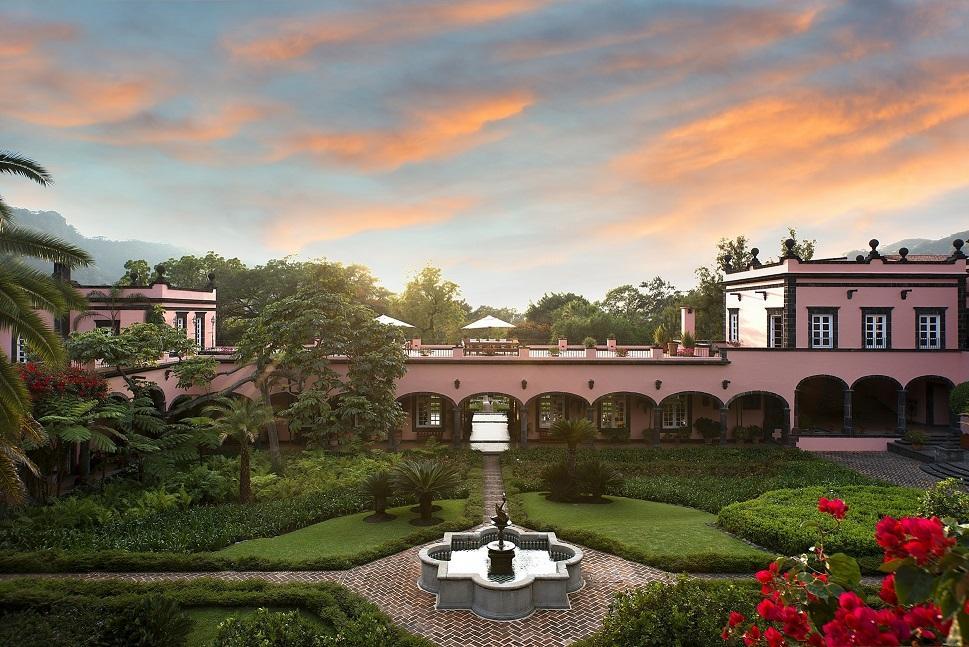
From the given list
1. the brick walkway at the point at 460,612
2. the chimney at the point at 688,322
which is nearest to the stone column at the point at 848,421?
the chimney at the point at 688,322

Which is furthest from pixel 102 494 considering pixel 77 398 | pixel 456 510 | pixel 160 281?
pixel 160 281

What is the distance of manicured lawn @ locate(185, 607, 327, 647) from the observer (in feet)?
33.6

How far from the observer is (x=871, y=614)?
354 centimetres

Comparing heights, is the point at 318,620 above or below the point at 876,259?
below

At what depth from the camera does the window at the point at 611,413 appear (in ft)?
98.8

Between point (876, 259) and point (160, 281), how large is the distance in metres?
38.8

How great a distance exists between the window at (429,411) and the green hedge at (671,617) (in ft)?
67.4

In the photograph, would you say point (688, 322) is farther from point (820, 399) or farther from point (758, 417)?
point (820, 399)

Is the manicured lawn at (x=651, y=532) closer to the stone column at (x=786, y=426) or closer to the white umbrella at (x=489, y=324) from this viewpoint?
the stone column at (x=786, y=426)

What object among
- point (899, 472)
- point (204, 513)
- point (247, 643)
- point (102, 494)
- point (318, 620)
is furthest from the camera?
point (899, 472)

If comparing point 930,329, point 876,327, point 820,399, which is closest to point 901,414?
point 876,327

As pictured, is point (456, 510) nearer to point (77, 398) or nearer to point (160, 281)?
point (77, 398)

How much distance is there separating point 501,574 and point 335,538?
5.29 metres

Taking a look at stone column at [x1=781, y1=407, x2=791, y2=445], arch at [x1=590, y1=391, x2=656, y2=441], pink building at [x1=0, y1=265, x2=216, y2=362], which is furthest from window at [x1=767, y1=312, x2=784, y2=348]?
pink building at [x1=0, y1=265, x2=216, y2=362]
